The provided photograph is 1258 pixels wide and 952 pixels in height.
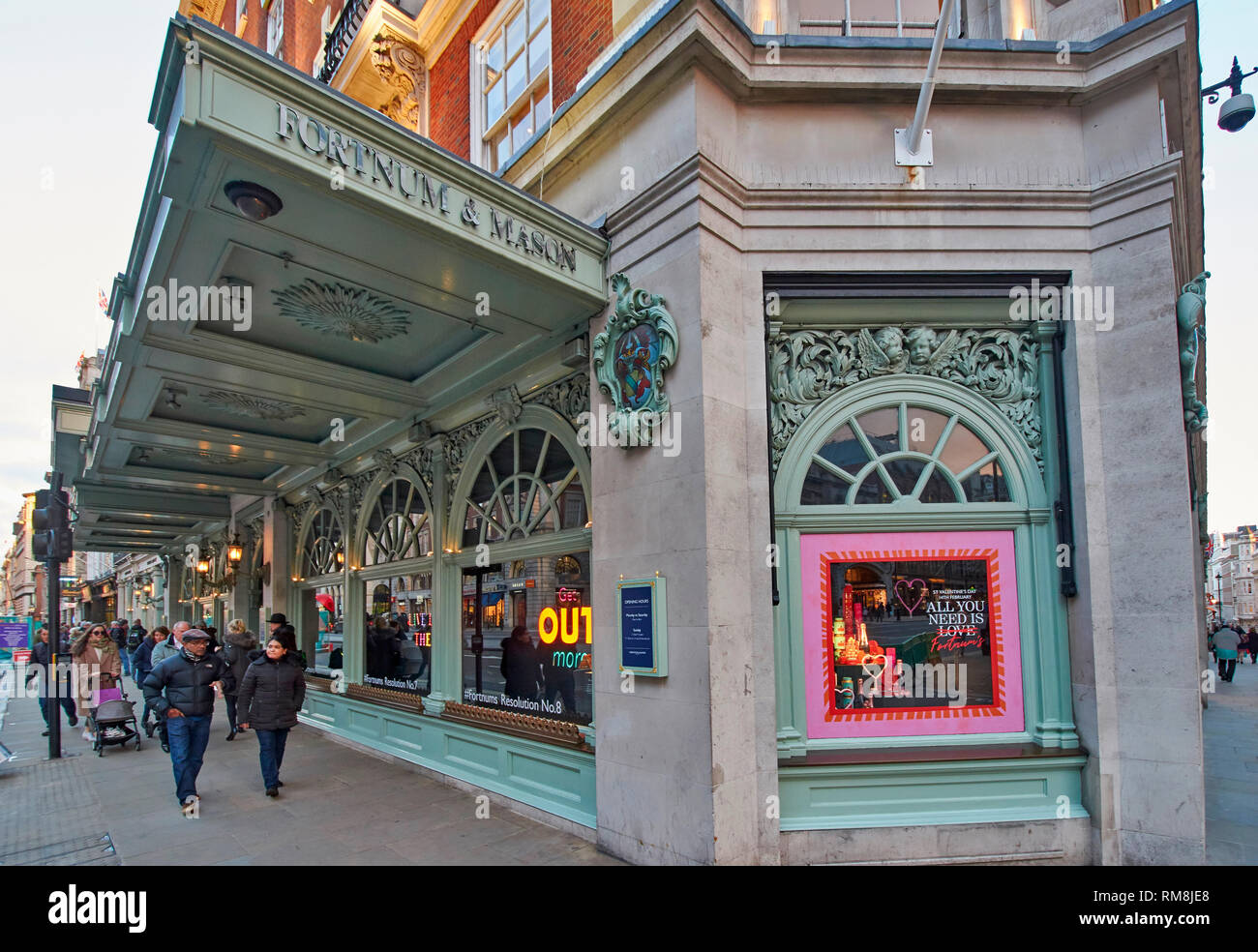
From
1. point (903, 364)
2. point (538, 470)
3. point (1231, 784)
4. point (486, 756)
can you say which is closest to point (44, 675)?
point (486, 756)

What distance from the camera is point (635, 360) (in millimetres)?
5641

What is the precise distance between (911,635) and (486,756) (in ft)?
14.5

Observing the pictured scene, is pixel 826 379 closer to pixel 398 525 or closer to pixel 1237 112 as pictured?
pixel 398 525

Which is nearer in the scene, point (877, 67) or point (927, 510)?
point (927, 510)

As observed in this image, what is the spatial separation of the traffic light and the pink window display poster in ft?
37.2

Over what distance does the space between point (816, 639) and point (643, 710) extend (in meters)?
1.45

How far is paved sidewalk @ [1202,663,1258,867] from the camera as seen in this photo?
5574 mm

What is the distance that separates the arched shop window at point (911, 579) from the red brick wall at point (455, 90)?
6691mm

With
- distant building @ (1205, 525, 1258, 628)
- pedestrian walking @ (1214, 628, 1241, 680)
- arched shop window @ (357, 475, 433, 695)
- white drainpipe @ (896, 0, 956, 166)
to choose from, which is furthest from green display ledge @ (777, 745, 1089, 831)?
distant building @ (1205, 525, 1258, 628)

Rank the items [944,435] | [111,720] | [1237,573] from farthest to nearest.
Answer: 1. [1237,573]
2. [111,720]
3. [944,435]

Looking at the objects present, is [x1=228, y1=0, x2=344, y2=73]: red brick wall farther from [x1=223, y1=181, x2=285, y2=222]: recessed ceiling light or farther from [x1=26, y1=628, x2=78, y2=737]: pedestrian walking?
[x1=223, y1=181, x2=285, y2=222]: recessed ceiling light

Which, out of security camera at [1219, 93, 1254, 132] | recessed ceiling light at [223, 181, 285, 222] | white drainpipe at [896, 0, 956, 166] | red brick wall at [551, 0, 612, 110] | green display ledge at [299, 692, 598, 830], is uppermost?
red brick wall at [551, 0, 612, 110]

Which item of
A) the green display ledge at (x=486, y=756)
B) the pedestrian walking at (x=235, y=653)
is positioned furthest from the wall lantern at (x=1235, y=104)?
the pedestrian walking at (x=235, y=653)
